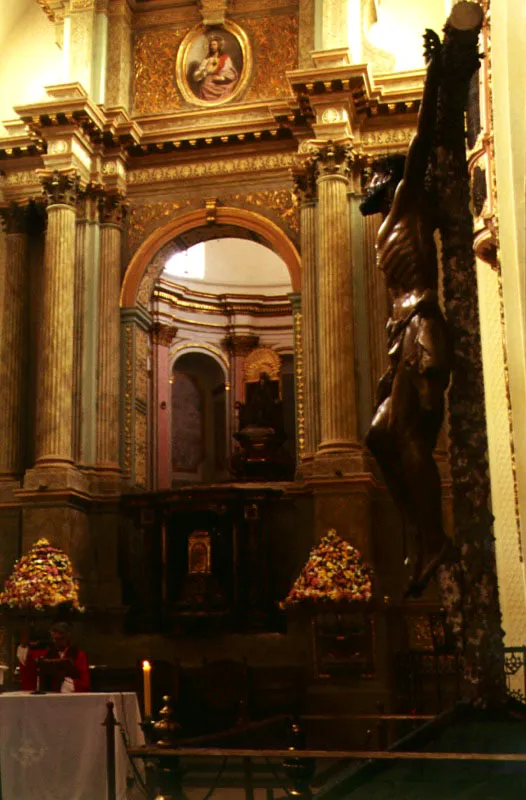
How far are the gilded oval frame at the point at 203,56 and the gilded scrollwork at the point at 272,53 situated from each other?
0.45ft

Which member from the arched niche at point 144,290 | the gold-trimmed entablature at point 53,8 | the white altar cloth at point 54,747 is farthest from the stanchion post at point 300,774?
the gold-trimmed entablature at point 53,8

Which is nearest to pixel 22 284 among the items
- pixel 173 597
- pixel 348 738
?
pixel 173 597

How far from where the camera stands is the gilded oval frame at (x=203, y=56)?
1727 centimetres

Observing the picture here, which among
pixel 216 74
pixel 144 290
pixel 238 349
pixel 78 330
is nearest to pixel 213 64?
pixel 216 74

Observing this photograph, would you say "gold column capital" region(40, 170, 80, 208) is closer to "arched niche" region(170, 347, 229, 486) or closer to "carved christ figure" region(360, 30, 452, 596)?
"arched niche" region(170, 347, 229, 486)

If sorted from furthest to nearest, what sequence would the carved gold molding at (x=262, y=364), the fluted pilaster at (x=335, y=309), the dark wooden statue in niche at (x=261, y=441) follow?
the carved gold molding at (x=262, y=364) → the dark wooden statue in niche at (x=261, y=441) → the fluted pilaster at (x=335, y=309)

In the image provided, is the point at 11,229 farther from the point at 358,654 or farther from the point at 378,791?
the point at 378,791

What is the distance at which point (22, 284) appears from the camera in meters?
17.1

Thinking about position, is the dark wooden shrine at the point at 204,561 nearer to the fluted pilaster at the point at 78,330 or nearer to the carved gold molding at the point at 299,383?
the carved gold molding at the point at 299,383

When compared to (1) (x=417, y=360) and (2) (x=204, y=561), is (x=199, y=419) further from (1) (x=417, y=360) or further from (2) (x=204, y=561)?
(1) (x=417, y=360)

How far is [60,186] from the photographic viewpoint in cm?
1634

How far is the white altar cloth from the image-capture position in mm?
7742

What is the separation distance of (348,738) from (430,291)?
9835 millimetres

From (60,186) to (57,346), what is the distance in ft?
8.49
